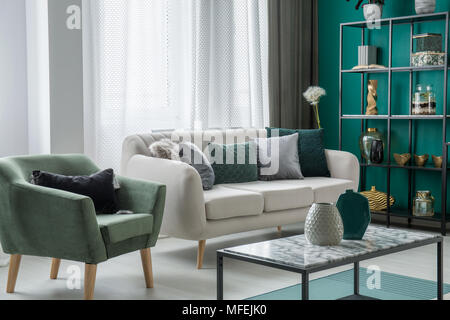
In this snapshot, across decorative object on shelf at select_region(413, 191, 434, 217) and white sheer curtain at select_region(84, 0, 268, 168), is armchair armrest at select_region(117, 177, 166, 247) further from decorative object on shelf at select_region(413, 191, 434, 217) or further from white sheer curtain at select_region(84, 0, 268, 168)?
decorative object on shelf at select_region(413, 191, 434, 217)

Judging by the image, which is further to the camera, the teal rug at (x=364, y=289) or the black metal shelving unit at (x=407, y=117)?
the black metal shelving unit at (x=407, y=117)

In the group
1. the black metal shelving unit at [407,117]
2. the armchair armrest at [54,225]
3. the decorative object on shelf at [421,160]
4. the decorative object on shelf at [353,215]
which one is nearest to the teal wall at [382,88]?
the black metal shelving unit at [407,117]

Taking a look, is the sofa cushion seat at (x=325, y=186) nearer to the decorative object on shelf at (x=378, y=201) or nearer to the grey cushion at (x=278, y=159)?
the grey cushion at (x=278, y=159)

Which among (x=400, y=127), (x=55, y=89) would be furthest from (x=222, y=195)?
(x=400, y=127)

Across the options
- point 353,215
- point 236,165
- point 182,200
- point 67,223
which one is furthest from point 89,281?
point 236,165

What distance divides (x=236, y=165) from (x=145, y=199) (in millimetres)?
1292

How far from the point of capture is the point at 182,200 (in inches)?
157

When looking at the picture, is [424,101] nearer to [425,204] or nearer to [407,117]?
[407,117]

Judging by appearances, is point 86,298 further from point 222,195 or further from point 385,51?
point 385,51

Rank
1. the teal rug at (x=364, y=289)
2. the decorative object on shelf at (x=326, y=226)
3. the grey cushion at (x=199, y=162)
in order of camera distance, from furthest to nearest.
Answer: the grey cushion at (x=199, y=162) → the teal rug at (x=364, y=289) → the decorative object on shelf at (x=326, y=226)

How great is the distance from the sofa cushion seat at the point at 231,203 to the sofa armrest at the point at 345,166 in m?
1.10

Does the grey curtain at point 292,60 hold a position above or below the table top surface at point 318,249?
above

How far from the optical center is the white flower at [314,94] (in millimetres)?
5961
